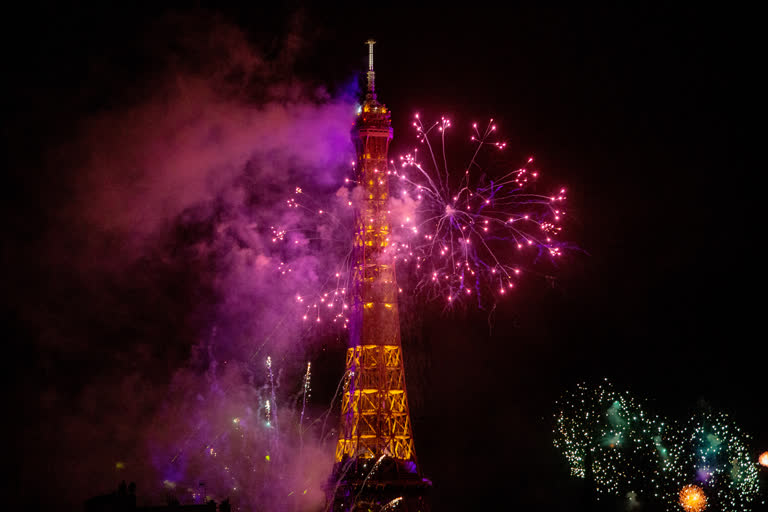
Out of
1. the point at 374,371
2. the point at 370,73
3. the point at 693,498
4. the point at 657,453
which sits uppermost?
the point at 370,73

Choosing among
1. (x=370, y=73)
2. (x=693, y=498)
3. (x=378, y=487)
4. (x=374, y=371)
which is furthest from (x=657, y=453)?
(x=370, y=73)

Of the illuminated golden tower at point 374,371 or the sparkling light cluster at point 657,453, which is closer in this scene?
the illuminated golden tower at point 374,371

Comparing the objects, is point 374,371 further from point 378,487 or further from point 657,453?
point 657,453

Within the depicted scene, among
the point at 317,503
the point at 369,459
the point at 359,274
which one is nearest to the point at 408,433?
the point at 369,459

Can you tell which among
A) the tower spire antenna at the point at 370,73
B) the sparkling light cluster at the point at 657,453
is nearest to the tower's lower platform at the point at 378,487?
the sparkling light cluster at the point at 657,453

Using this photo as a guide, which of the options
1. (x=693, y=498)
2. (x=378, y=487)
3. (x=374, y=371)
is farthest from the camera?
(x=693, y=498)

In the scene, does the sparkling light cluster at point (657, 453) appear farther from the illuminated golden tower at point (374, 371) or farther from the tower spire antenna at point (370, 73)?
the tower spire antenna at point (370, 73)
